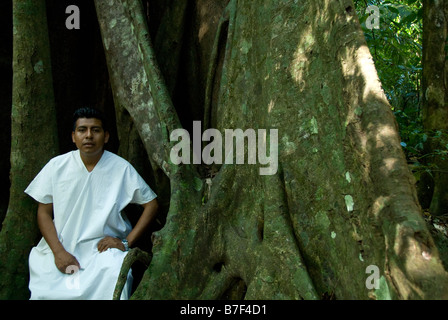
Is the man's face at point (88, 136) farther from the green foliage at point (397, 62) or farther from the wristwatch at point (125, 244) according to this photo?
the green foliage at point (397, 62)

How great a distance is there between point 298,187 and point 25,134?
2.15 m

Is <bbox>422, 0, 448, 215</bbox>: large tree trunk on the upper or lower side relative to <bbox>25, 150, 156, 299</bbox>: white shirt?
upper

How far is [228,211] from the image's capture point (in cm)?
321

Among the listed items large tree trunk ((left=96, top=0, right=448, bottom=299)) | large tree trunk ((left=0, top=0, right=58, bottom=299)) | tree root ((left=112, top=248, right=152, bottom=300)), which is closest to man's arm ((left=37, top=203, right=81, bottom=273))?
large tree trunk ((left=0, top=0, right=58, bottom=299))

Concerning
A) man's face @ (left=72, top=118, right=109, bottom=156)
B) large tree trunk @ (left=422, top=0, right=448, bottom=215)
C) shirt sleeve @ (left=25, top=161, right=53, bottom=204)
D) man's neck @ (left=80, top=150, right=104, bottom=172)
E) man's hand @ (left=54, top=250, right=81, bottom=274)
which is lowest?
man's hand @ (left=54, top=250, right=81, bottom=274)

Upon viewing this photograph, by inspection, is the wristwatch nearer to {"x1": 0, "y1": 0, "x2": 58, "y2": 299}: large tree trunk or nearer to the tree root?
the tree root

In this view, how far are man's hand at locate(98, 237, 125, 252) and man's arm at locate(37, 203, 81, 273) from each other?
0.63ft

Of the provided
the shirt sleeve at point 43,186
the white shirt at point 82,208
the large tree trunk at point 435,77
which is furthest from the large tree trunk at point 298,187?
the large tree trunk at point 435,77

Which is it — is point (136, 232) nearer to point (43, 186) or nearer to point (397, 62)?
point (43, 186)

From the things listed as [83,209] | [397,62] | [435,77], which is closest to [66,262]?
[83,209]

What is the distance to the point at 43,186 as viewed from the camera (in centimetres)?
359

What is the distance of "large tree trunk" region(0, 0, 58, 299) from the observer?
362 centimetres
